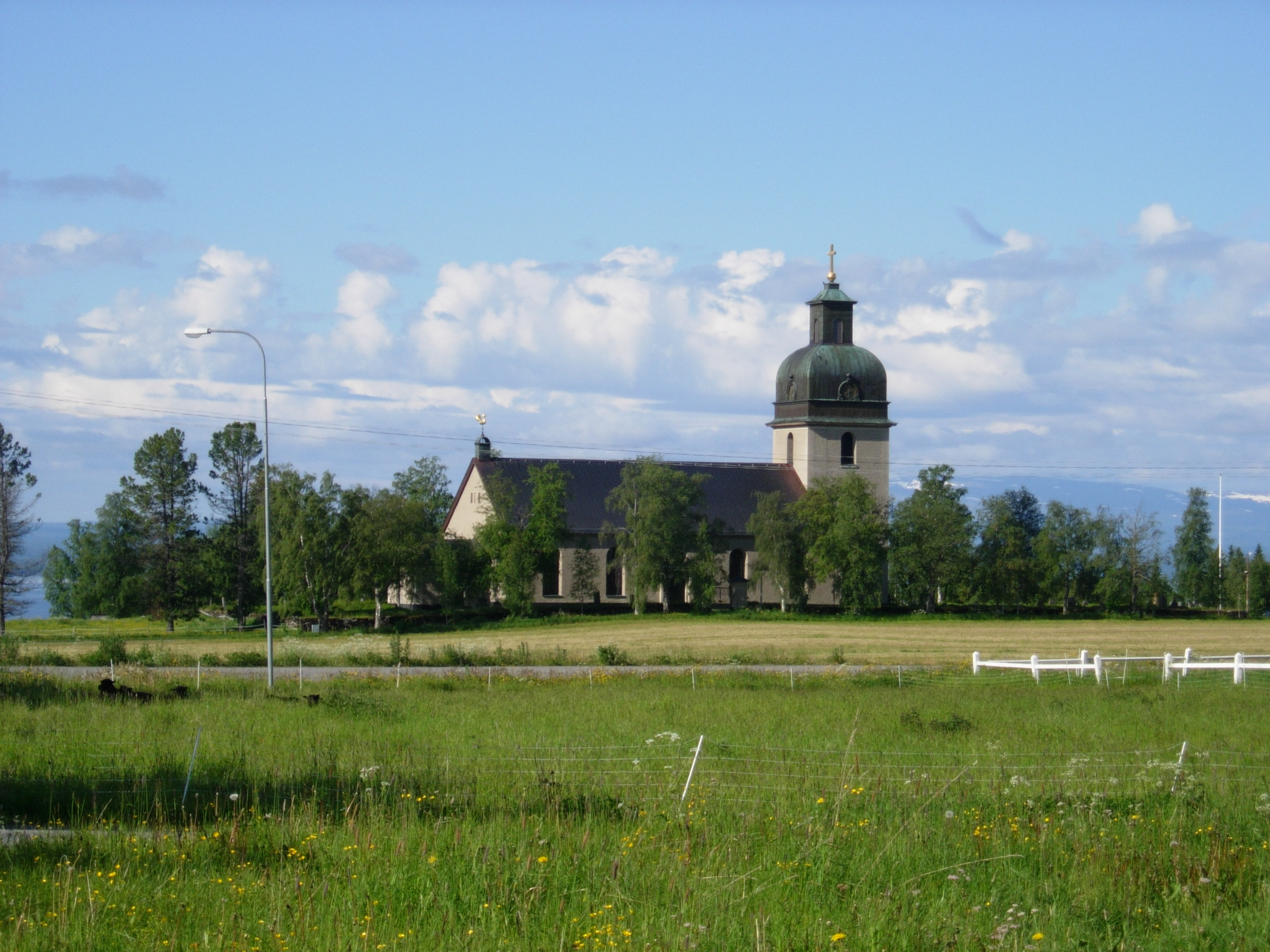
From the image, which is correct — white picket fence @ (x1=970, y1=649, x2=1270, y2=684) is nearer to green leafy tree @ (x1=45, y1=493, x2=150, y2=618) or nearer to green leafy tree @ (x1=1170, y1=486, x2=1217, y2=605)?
green leafy tree @ (x1=45, y1=493, x2=150, y2=618)

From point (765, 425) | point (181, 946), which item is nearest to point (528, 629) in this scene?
point (765, 425)

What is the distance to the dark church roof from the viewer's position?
254 feet

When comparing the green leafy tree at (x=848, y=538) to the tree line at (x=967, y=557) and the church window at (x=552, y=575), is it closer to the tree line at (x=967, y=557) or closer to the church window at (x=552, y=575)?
the tree line at (x=967, y=557)

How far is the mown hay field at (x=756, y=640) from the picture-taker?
146ft

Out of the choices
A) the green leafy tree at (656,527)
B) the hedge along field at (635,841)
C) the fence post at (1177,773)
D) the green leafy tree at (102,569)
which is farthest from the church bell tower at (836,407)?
the fence post at (1177,773)

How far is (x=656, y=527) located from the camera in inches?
2808

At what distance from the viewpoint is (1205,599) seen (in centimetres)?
9194

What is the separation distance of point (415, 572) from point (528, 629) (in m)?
9.64

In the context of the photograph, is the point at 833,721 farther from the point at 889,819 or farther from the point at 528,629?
the point at 528,629

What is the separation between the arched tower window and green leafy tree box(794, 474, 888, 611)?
6.42 meters

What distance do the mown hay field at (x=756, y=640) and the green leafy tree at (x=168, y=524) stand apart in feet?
8.06

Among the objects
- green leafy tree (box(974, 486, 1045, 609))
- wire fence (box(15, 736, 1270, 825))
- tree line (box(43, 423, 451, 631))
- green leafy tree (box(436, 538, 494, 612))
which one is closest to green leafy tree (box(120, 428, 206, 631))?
tree line (box(43, 423, 451, 631))

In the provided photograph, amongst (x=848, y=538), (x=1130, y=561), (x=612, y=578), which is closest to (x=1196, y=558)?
(x=1130, y=561)

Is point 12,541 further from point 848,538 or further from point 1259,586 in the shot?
point 1259,586
